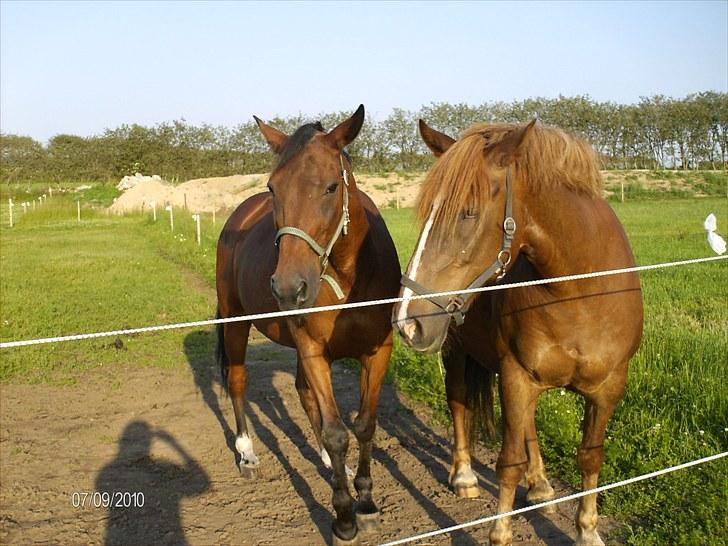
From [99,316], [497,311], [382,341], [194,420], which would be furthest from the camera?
[99,316]

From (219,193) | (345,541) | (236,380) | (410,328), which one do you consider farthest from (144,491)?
(219,193)

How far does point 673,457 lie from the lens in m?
4.04

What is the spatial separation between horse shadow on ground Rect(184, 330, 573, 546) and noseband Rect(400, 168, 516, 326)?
5.45 feet

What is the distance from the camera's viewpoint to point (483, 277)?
8.75 feet

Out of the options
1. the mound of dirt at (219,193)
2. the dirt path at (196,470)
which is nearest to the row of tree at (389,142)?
the mound of dirt at (219,193)

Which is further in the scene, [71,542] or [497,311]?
[71,542]

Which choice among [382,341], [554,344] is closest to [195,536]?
[382,341]

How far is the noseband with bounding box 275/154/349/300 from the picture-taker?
3.23 metres

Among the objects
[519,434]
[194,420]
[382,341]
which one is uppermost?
[382,341]

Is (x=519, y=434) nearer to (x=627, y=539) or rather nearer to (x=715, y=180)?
(x=627, y=539)

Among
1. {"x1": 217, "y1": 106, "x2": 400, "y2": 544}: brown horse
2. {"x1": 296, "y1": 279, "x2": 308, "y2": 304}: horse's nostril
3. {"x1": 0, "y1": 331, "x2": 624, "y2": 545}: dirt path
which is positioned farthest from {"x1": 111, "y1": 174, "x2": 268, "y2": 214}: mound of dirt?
{"x1": 296, "y1": 279, "x2": 308, "y2": 304}: horse's nostril

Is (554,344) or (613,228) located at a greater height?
(613,228)

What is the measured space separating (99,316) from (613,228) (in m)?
8.68

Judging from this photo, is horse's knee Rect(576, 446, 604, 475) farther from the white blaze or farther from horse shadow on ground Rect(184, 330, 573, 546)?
the white blaze
